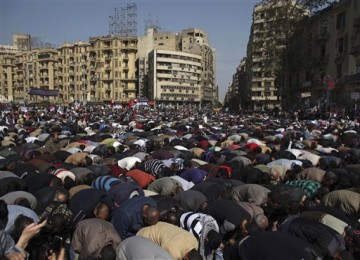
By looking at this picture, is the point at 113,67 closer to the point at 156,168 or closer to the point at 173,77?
the point at 173,77

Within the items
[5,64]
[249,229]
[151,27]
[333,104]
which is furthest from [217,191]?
[5,64]

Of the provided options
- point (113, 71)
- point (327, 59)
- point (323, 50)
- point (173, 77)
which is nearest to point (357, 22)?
point (327, 59)

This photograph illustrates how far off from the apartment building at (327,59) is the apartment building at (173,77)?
150 ft

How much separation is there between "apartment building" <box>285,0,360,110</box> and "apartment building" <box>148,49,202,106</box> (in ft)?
150

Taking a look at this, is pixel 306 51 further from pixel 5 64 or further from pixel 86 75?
pixel 5 64

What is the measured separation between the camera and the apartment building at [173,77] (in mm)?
90625

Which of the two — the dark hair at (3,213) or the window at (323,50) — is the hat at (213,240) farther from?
the window at (323,50)

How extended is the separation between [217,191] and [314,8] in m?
40.8

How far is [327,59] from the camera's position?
40938 millimetres

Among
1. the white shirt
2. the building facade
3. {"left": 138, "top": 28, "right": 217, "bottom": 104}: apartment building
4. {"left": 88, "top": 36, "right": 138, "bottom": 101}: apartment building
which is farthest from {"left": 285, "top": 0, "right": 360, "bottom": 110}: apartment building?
{"left": 138, "top": 28, "right": 217, "bottom": 104}: apartment building

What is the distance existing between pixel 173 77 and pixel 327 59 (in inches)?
2187

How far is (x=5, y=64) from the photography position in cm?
10844

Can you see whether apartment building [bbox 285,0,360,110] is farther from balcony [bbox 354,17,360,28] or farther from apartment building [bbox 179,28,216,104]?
apartment building [bbox 179,28,216,104]

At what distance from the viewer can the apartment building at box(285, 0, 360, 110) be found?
114 feet
